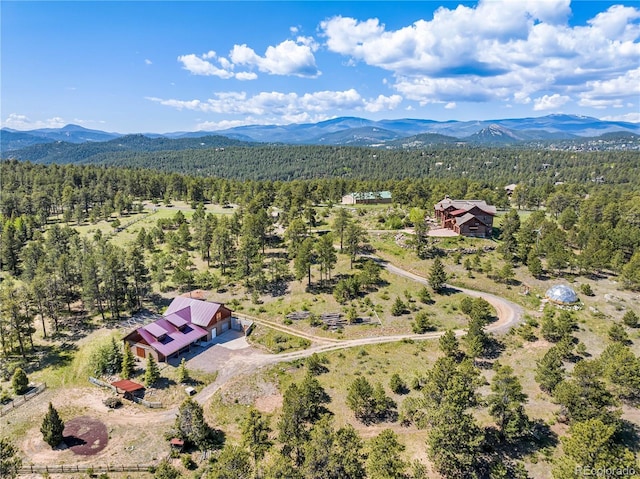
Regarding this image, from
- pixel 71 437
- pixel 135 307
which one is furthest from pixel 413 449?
pixel 135 307

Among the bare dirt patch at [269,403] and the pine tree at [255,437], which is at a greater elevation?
the pine tree at [255,437]

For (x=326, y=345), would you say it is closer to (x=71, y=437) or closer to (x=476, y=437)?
(x=476, y=437)

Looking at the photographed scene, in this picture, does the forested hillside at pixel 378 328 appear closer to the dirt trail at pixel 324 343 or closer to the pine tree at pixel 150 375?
the pine tree at pixel 150 375

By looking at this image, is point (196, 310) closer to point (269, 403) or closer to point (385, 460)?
point (269, 403)

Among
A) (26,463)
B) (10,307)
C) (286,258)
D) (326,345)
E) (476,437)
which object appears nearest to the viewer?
(476,437)

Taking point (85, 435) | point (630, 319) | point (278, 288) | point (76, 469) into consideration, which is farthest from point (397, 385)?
point (630, 319)

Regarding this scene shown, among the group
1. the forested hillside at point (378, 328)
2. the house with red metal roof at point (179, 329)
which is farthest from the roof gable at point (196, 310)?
the forested hillside at point (378, 328)

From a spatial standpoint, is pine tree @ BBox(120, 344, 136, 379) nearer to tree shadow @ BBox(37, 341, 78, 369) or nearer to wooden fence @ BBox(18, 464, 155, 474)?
tree shadow @ BBox(37, 341, 78, 369)
